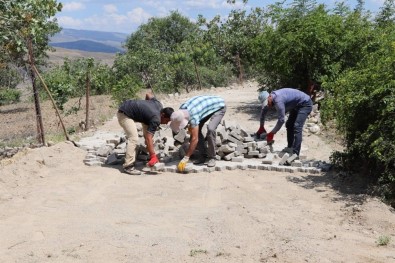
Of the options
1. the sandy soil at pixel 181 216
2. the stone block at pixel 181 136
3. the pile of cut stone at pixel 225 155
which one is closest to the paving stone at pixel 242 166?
the pile of cut stone at pixel 225 155

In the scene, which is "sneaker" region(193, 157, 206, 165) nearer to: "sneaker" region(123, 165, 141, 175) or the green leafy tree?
"sneaker" region(123, 165, 141, 175)

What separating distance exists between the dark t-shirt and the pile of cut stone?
79 cm

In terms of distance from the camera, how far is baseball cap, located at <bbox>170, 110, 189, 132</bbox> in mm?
6785

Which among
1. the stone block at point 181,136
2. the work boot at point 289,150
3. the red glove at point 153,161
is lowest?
the red glove at point 153,161

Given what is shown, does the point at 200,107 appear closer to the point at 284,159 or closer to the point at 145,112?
the point at 145,112

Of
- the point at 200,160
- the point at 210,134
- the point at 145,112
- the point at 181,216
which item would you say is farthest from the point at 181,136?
the point at 181,216

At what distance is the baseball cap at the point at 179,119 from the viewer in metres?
6.79

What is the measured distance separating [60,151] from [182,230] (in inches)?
166

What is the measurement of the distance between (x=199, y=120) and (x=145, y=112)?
35.7 inches

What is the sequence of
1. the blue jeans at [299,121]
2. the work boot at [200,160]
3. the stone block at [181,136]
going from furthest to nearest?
the stone block at [181,136] < the work boot at [200,160] < the blue jeans at [299,121]

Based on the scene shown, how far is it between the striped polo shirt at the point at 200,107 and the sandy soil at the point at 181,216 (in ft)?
3.28

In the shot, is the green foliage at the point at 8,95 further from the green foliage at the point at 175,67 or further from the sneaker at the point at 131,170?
the sneaker at the point at 131,170

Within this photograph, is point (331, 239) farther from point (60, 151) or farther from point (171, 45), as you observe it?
point (171, 45)

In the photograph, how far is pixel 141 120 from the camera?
7332 millimetres
